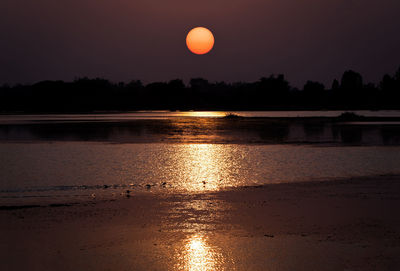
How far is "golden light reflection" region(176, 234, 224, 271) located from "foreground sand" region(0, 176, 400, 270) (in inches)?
0.8

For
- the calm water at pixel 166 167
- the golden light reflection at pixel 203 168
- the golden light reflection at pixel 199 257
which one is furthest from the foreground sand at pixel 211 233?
the calm water at pixel 166 167

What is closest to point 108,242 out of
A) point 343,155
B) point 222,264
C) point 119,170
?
point 222,264

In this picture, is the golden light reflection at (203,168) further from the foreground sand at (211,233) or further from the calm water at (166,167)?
the foreground sand at (211,233)

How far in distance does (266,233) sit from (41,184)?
34.8 feet

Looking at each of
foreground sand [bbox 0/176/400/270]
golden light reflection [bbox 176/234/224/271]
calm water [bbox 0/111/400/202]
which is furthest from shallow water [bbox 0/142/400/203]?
golden light reflection [bbox 176/234/224/271]

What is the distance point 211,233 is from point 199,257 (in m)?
1.70

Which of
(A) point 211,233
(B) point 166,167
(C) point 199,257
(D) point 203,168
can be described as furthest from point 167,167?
(C) point 199,257

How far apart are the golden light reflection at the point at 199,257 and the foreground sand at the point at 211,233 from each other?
19 mm

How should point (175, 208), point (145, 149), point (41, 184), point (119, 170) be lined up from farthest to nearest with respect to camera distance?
point (145, 149) → point (119, 170) → point (41, 184) → point (175, 208)

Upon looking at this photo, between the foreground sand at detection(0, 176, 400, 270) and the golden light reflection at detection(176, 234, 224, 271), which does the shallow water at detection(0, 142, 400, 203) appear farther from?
the golden light reflection at detection(176, 234, 224, 271)

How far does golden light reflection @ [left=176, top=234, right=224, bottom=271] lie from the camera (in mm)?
8399

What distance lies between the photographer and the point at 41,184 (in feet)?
58.2

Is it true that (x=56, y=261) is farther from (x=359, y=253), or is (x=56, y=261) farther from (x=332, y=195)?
(x=332, y=195)

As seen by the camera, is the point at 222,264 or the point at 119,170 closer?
the point at 222,264
